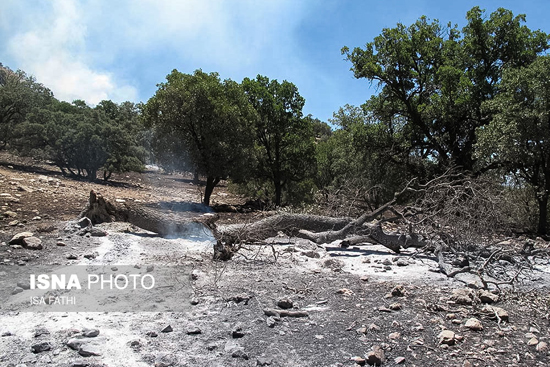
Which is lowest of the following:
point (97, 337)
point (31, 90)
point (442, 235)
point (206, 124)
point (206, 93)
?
point (97, 337)

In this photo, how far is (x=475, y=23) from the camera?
13836 mm

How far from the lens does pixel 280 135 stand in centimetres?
1917

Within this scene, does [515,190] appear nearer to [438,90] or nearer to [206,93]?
[438,90]

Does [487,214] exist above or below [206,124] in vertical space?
below

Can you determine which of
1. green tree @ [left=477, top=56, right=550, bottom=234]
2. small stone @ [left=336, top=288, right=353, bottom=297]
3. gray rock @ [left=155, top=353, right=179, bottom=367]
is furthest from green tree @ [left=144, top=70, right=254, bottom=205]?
Answer: gray rock @ [left=155, top=353, right=179, bottom=367]

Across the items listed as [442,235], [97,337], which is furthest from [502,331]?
[442,235]

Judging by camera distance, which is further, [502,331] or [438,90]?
[438,90]

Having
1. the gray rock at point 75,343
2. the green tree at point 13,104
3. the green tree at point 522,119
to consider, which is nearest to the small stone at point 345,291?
the gray rock at point 75,343

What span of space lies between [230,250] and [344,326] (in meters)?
3.64

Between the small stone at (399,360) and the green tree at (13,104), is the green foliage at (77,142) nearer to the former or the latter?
the green tree at (13,104)

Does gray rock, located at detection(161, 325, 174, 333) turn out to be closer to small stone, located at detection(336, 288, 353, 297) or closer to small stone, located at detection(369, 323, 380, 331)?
small stone, located at detection(369, 323, 380, 331)

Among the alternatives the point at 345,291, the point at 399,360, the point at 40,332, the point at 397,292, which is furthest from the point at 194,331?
the point at 397,292

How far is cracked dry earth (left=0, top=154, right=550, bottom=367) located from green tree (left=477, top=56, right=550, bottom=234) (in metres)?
5.82

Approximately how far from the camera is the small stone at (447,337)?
11.9ft
